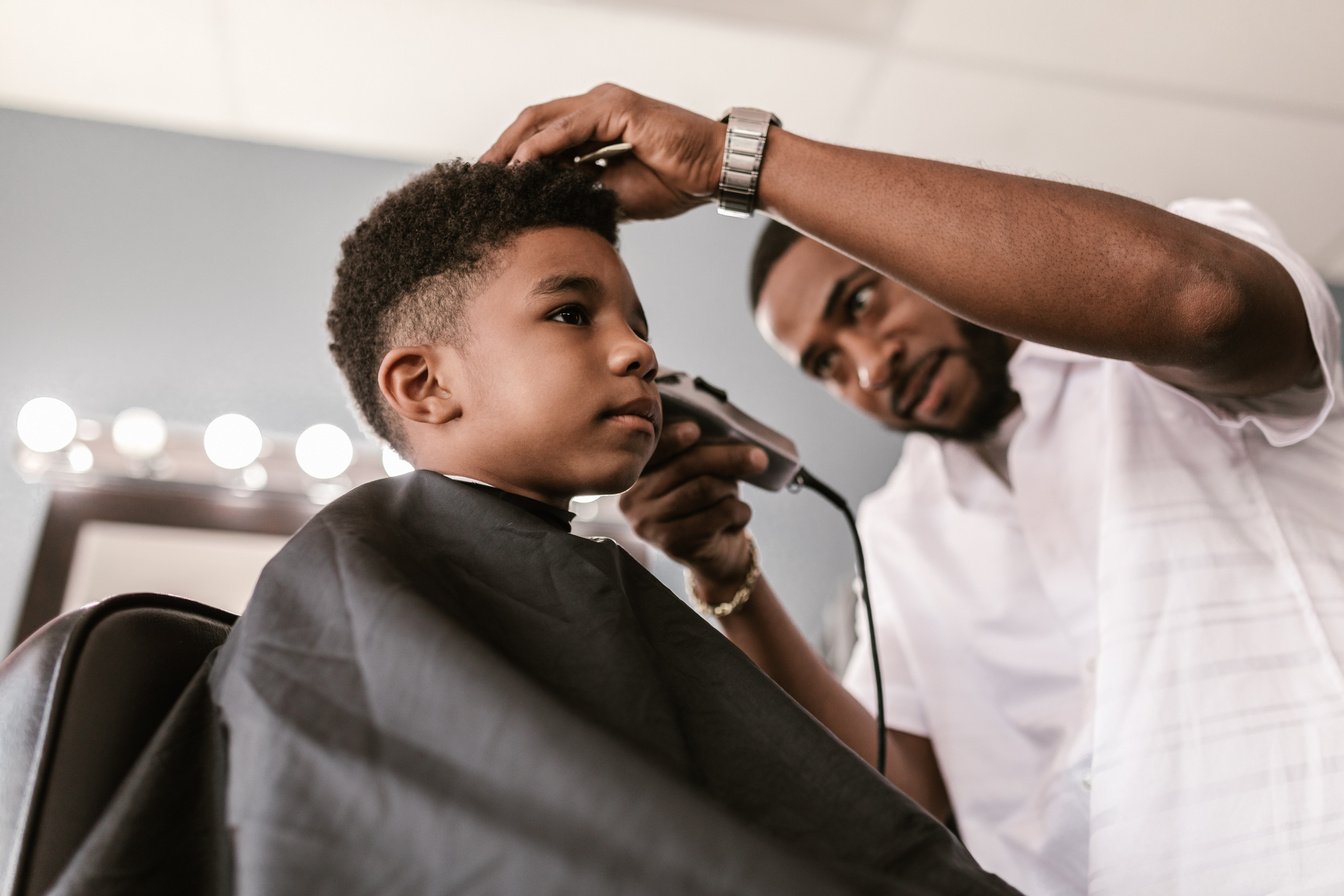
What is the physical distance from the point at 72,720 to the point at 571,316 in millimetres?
599

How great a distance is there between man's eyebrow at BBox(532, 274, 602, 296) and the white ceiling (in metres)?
1.46

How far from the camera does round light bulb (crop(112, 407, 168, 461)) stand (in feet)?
8.02

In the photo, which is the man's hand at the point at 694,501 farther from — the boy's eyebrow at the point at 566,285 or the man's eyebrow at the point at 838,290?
the man's eyebrow at the point at 838,290

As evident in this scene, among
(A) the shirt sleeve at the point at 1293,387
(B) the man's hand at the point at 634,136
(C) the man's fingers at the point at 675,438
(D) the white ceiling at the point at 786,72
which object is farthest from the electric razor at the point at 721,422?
(D) the white ceiling at the point at 786,72

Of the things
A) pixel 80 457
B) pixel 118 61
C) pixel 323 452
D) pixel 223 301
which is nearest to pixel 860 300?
pixel 323 452

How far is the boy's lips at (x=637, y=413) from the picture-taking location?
3.48 ft

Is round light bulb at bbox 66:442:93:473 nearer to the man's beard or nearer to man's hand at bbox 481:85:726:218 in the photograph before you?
man's hand at bbox 481:85:726:218

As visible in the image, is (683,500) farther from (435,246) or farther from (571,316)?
(435,246)

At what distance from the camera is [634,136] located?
1124 millimetres

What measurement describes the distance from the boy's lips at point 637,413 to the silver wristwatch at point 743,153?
240mm

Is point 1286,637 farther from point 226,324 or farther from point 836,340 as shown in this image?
point 226,324

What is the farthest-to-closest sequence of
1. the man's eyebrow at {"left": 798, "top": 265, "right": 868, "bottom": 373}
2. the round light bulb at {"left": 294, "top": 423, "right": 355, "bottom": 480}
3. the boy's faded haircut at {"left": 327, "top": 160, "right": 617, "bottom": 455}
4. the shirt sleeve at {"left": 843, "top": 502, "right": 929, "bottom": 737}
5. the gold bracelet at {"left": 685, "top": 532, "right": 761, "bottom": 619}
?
1. the round light bulb at {"left": 294, "top": 423, "right": 355, "bottom": 480}
2. the man's eyebrow at {"left": 798, "top": 265, "right": 868, "bottom": 373}
3. the shirt sleeve at {"left": 843, "top": 502, "right": 929, "bottom": 737}
4. the gold bracelet at {"left": 685, "top": 532, "right": 761, "bottom": 619}
5. the boy's faded haircut at {"left": 327, "top": 160, "right": 617, "bottom": 455}

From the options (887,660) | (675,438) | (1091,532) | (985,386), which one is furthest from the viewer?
(985,386)

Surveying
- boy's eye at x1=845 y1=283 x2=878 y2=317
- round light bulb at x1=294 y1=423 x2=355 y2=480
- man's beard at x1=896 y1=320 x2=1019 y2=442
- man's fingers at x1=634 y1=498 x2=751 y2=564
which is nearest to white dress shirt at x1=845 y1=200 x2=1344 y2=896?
man's beard at x1=896 y1=320 x2=1019 y2=442
